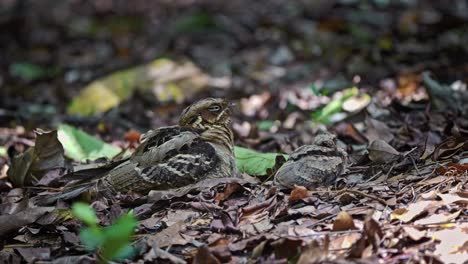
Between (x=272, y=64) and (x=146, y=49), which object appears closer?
(x=272, y=64)

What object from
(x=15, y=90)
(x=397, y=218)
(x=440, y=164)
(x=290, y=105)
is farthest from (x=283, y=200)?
(x=15, y=90)

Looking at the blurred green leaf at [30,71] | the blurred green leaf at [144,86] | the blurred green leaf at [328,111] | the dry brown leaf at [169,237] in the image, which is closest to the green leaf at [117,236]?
Result: the dry brown leaf at [169,237]

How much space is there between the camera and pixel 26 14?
428 inches

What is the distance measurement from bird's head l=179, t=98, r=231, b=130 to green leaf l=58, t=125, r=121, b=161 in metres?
0.80

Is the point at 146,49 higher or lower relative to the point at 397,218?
lower

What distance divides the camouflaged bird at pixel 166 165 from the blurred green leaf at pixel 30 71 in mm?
5232

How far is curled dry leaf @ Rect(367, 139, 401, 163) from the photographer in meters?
4.11

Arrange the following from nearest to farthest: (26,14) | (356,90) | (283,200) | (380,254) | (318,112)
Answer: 1. (380,254)
2. (283,200)
3. (318,112)
4. (356,90)
5. (26,14)

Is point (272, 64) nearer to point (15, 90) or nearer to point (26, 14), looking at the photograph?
point (15, 90)

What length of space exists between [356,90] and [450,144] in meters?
1.90

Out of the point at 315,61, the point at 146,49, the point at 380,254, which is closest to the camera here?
A: the point at 380,254

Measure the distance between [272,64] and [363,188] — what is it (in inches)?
196

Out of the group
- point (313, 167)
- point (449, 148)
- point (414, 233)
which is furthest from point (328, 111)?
point (414, 233)

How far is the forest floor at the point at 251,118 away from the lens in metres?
3.24
